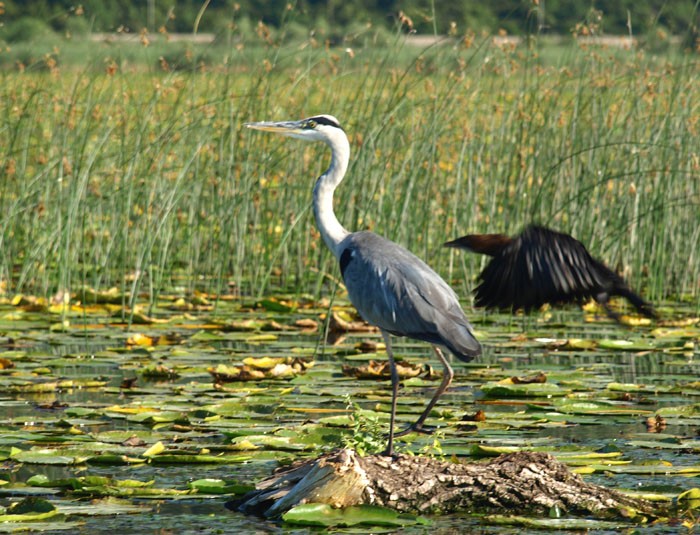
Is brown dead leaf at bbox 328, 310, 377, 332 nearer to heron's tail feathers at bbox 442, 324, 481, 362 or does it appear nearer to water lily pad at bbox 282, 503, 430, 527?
heron's tail feathers at bbox 442, 324, 481, 362

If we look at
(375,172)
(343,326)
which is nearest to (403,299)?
(343,326)

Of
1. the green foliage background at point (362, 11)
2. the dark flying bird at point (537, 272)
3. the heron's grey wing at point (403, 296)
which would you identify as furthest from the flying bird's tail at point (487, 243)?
the green foliage background at point (362, 11)

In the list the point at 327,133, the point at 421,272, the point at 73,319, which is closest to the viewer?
the point at 421,272

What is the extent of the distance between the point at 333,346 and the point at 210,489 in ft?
9.64

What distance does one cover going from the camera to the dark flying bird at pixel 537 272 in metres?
4.40

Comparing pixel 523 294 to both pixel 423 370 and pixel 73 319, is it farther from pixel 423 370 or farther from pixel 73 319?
pixel 73 319

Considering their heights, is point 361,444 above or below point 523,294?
below

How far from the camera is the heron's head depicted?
5.50 m

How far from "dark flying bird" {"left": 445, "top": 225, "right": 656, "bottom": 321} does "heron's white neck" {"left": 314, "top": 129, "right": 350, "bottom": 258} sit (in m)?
0.99

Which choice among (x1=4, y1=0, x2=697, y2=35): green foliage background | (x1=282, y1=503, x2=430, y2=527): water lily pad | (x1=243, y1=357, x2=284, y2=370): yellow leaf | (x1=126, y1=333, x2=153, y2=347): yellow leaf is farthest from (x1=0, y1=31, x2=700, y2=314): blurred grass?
(x1=4, y1=0, x2=697, y2=35): green foliage background

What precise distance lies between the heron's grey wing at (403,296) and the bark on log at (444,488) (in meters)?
0.75

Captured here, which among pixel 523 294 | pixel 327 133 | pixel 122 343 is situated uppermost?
pixel 327 133

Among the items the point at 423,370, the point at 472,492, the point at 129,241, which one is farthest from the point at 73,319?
the point at 472,492

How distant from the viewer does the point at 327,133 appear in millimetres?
5500
